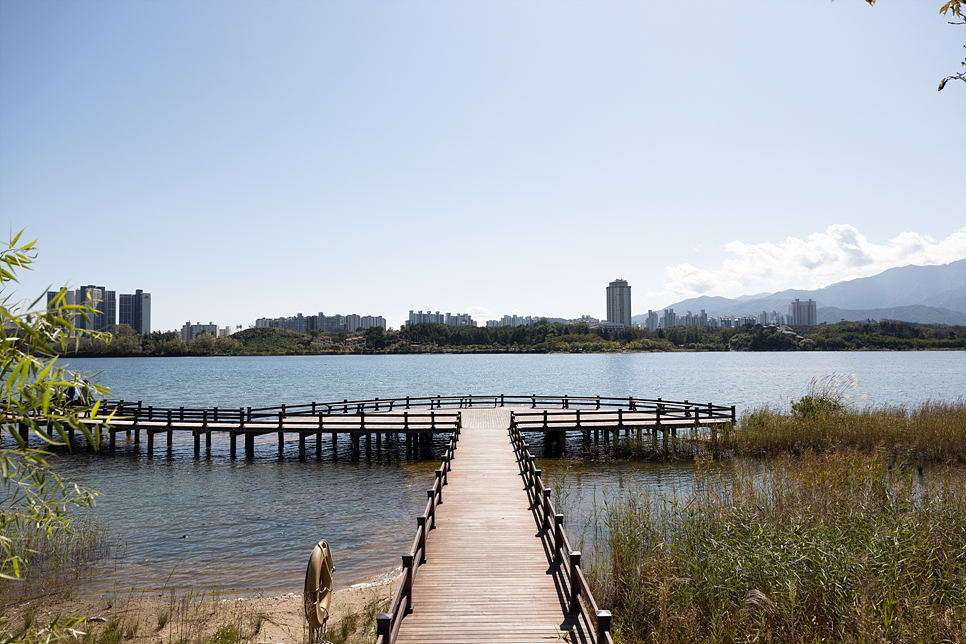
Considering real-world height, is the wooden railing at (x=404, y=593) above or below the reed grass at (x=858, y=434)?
above

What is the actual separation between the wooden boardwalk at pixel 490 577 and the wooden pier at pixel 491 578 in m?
0.01

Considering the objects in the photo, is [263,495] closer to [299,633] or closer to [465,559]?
[299,633]

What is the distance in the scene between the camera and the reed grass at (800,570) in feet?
24.2

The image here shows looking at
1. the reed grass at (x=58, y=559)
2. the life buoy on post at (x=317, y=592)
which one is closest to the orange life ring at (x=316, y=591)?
the life buoy on post at (x=317, y=592)

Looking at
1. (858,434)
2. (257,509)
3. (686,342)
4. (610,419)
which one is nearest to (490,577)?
(257,509)

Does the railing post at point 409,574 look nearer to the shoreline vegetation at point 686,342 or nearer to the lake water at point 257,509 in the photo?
the lake water at point 257,509

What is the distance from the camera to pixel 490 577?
884 cm

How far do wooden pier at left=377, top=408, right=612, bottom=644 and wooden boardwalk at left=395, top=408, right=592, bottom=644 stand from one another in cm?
1

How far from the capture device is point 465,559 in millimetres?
9562

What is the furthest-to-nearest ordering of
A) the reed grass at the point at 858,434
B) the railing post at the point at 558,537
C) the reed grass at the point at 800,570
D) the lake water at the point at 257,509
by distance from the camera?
1. the reed grass at the point at 858,434
2. the lake water at the point at 257,509
3. the railing post at the point at 558,537
4. the reed grass at the point at 800,570

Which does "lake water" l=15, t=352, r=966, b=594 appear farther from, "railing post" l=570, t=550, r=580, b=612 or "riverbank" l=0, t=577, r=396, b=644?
"railing post" l=570, t=550, r=580, b=612

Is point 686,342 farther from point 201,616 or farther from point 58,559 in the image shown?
point 201,616

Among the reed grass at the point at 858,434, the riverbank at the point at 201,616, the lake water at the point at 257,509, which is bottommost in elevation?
the lake water at the point at 257,509

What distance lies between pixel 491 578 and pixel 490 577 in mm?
42
